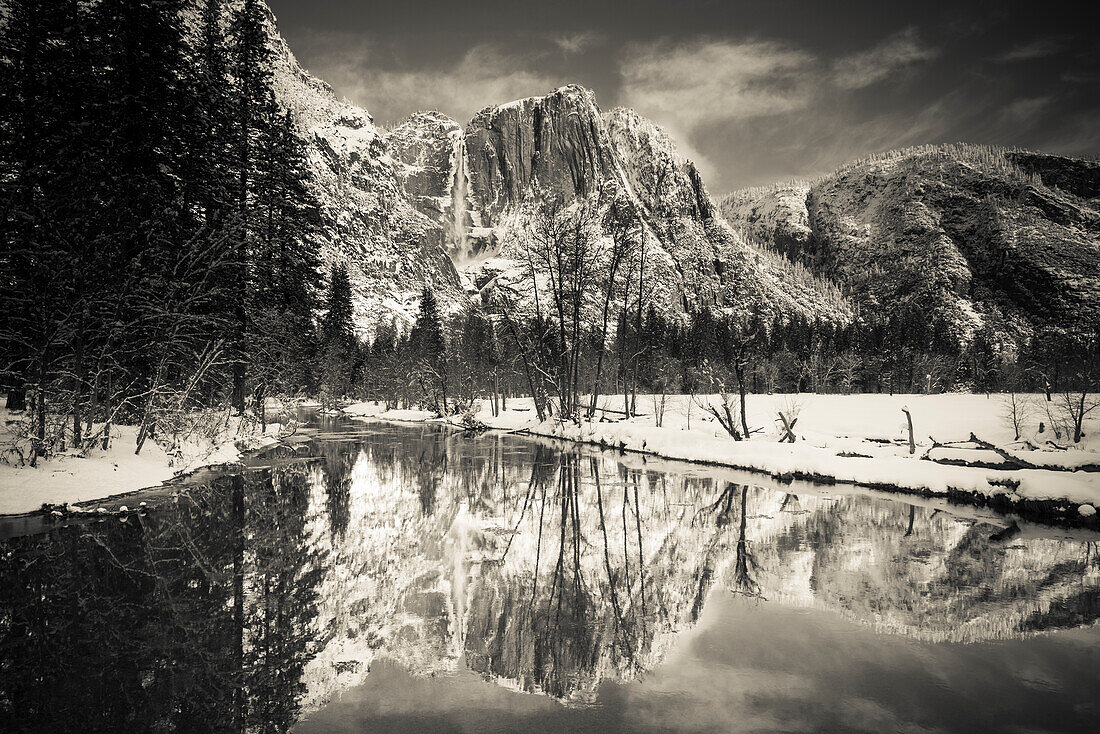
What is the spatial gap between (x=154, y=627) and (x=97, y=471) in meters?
10.1

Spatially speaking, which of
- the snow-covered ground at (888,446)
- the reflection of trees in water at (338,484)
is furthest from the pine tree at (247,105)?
the snow-covered ground at (888,446)

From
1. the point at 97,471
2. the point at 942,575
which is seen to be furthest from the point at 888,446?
the point at 97,471

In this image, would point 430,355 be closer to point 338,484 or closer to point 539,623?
point 338,484

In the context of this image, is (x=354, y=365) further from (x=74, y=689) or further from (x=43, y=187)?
(x=74, y=689)

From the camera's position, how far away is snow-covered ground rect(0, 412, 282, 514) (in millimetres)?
11078

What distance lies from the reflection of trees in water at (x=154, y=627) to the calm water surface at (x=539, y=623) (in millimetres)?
31

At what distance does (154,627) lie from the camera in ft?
19.9

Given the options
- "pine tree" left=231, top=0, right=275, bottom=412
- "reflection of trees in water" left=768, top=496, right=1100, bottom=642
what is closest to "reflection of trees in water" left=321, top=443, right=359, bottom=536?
"pine tree" left=231, top=0, right=275, bottom=412

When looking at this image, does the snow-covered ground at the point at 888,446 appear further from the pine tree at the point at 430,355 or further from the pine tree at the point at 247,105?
the pine tree at the point at 247,105

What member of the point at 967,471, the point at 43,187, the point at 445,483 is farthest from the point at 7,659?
the point at 967,471

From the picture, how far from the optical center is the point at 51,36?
1650 centimetres

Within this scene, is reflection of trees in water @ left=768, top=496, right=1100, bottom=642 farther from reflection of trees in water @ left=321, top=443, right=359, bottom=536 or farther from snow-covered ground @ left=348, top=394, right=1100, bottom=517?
reflection of trees in water @ left=321, top=443, right=359, bottom=536

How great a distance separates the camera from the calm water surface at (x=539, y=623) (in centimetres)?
474

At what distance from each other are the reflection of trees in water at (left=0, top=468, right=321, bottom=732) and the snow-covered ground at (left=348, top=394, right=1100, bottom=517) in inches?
685
